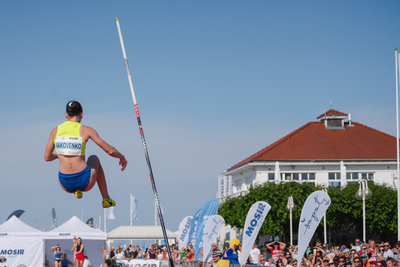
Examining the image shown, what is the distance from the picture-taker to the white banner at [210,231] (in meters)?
27.7

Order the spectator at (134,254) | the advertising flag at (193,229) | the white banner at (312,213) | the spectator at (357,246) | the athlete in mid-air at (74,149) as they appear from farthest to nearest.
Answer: the spectator at (134,254), the advertising flag at (193,229), the spectator at (357,246), the white banner at (312,213), the athlete in mid-air at (74,149)

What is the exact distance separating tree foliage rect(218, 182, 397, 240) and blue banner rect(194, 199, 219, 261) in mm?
28379

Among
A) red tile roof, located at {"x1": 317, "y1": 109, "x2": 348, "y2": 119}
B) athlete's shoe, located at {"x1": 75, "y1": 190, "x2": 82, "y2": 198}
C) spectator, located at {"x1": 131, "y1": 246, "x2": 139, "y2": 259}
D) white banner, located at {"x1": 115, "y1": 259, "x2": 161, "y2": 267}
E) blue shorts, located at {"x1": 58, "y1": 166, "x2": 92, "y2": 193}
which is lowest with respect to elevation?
white banner, located at {"x1": 115, "y1": 259, "x2": 161, "y2": 267}

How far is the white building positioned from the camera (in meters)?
74.1

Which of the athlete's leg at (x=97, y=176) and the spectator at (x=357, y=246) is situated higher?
the athlete's leg at (x=97, y=176)

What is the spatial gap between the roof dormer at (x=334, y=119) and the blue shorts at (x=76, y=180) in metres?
72.7

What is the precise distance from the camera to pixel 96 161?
8.48 metres

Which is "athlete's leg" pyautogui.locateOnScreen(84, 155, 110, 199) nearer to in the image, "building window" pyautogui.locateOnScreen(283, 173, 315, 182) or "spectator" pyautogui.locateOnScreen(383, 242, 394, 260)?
"spectator" pyautogui.locateOnScreen(383, 242, 394, 260)

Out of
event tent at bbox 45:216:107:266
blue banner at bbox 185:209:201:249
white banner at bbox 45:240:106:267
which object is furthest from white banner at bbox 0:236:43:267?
blue banner at bbox 185:209:201:249

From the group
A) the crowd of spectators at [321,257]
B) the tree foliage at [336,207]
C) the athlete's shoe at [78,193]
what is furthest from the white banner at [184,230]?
the athlete's shoe at [78,193]

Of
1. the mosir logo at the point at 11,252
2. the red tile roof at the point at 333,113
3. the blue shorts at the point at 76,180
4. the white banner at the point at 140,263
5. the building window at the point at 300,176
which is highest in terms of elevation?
the red tile roof at the point at 333,113

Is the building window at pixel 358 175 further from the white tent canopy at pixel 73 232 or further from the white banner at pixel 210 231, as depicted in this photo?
the white banner at pixel 210 231

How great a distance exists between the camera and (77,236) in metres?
32.5

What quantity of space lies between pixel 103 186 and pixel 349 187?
55.5m
